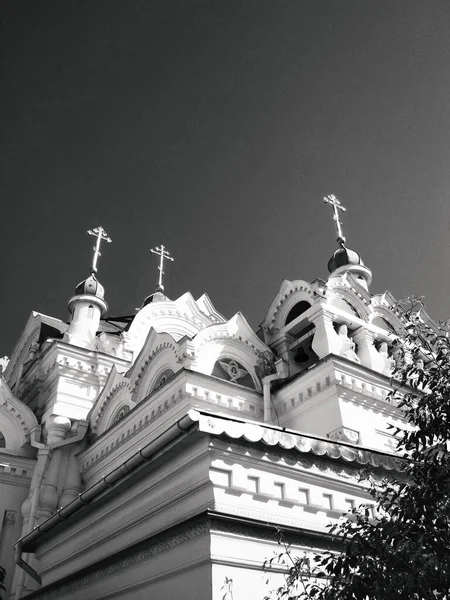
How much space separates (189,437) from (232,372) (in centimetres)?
763

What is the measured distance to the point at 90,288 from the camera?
1917 centimetres

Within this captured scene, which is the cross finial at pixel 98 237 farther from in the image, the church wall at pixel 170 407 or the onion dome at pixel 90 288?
the church wall at pixel 170 407

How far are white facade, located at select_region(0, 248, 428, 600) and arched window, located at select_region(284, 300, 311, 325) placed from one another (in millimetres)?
50

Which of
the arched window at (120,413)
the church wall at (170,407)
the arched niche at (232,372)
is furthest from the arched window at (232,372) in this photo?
the arched window at (120,413)

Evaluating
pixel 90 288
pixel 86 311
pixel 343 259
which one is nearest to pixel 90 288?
pixel 90 288

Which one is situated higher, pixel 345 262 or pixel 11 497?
pixel 345 262

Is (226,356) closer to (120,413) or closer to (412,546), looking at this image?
(120,413)

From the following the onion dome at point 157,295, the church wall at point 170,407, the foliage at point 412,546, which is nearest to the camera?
the foliage at point 412,546

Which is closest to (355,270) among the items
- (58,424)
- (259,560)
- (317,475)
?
(58,424)

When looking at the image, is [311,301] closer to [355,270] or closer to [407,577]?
[355,270]

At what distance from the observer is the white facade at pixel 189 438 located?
543cm

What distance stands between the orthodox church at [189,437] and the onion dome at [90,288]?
1.9 inches

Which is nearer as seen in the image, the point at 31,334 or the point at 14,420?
the point at 14,420

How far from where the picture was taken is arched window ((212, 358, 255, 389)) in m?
13.0
